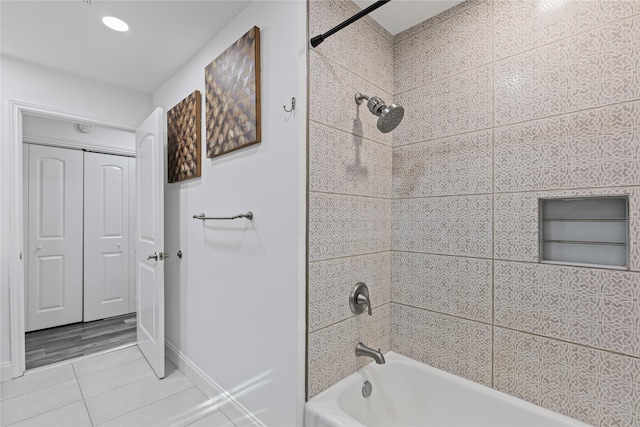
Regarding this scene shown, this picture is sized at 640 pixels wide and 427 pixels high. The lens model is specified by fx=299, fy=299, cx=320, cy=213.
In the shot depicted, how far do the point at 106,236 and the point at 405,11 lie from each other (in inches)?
151

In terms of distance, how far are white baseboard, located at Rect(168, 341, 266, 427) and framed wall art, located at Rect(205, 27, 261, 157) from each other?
1465 mm

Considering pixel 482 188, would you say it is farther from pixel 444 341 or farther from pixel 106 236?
pixel 106 236

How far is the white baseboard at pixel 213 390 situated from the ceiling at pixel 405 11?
229 cm

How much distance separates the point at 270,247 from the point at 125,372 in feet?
5.96

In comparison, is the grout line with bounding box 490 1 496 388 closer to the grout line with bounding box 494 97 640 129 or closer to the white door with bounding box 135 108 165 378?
the grout line with bounding box 494 97 640 129

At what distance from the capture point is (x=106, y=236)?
3.56 m

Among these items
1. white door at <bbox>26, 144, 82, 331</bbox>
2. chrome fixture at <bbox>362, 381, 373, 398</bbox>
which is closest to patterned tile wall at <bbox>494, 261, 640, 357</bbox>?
chrome fixture at <bbox>362, 381, 373, 398</bbox>

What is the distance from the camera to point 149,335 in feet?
7.82

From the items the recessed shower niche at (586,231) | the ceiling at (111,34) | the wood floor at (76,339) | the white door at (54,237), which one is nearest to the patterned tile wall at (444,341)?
the recessed shower niche at (586,231)

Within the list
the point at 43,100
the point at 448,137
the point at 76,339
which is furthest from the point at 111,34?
the point at 76,339

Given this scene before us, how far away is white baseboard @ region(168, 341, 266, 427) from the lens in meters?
1.64

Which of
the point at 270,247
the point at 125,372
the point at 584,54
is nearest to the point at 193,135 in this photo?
the point at 270,247

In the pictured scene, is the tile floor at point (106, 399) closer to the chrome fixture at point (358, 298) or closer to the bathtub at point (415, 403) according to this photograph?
the bathtub at point (415, 403)

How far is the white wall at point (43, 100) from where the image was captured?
85.3 inches
